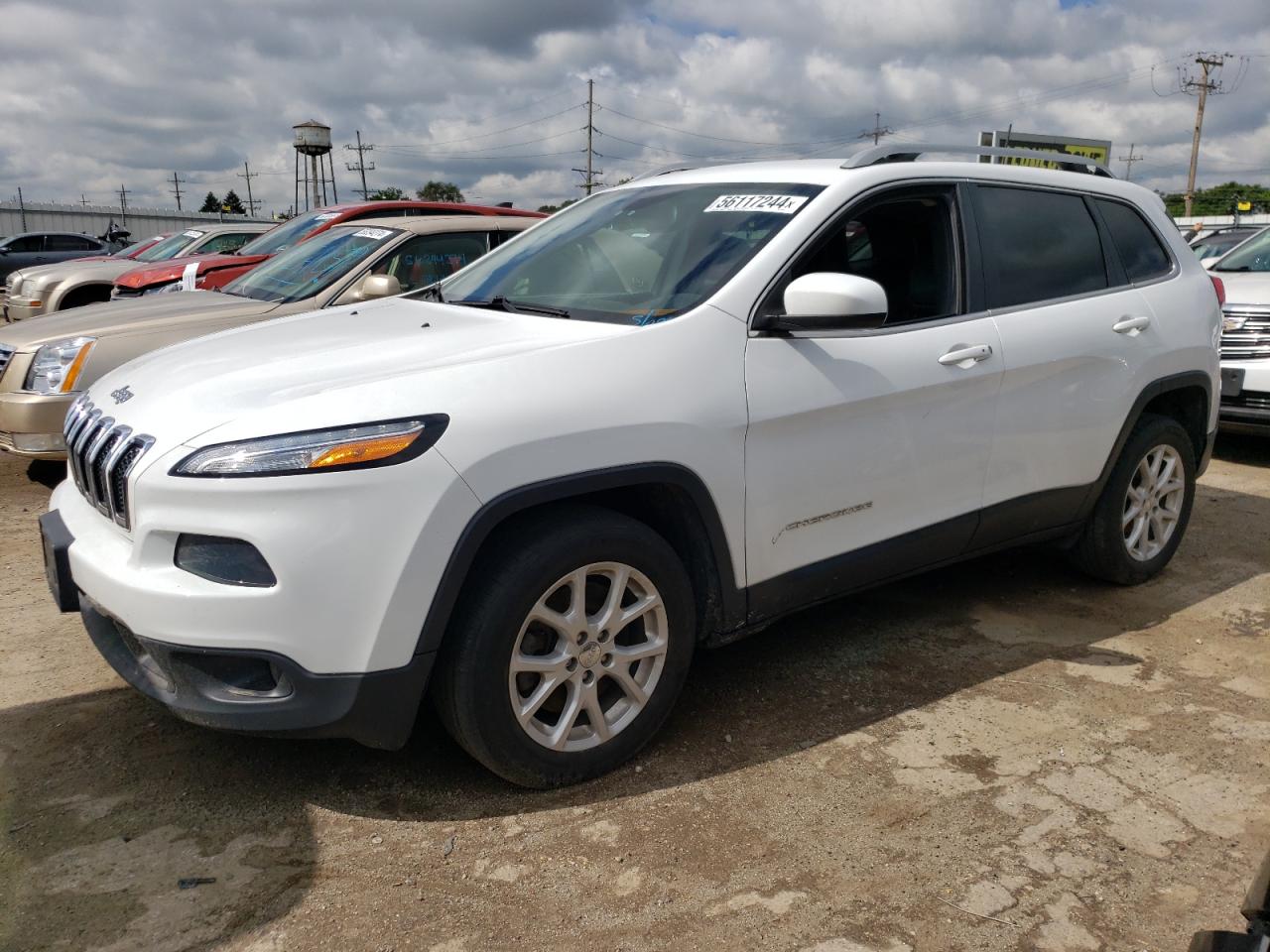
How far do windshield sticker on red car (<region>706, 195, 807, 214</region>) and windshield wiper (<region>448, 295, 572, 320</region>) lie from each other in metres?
0.68

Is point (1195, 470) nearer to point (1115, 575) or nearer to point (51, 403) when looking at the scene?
point (1115, 575)

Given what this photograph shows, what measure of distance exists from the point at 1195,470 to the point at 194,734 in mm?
4382

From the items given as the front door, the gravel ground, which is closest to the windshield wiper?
the front door

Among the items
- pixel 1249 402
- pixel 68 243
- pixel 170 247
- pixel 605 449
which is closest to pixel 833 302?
pixel 605 449

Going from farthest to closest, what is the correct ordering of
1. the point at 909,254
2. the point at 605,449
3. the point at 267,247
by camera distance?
the point at 267,247 < the point at 909,254 < the point at 605,449

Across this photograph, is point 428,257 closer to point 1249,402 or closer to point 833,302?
point 833,302

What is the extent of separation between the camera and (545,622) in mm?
2893

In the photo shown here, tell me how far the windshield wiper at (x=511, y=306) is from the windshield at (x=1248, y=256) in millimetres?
7552

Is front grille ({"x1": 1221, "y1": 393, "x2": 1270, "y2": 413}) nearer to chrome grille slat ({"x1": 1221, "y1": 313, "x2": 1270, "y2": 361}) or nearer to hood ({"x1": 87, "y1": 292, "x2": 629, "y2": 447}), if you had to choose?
chrome grille slat ({"x1": 1221, "y1": 313, "x2": 1270, "y2": 361})

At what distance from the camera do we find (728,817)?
2.94 m

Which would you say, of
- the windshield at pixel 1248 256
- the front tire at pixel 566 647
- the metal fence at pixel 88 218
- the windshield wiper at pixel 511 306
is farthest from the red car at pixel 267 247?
the metal fence at pixel 88 218

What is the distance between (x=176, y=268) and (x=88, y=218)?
54847 mm

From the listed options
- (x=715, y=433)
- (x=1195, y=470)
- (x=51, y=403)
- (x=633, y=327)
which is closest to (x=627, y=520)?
(x=715, y=433)

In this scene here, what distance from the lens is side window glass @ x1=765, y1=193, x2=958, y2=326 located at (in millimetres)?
3811
